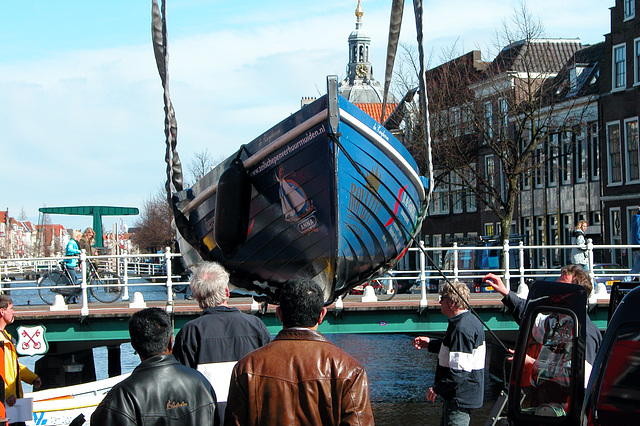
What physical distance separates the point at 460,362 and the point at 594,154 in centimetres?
2754

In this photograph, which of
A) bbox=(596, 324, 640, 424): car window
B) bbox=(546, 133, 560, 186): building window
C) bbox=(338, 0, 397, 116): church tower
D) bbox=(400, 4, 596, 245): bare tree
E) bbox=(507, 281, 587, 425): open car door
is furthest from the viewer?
bbox=(338, 0, 397, 116): church tower

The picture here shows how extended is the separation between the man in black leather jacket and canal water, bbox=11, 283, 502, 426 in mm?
9924

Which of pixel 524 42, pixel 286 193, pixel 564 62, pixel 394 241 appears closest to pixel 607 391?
pixel 286 193

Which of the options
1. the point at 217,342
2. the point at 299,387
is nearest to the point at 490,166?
the point at 217,342

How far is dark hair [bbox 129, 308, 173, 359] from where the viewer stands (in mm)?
3668

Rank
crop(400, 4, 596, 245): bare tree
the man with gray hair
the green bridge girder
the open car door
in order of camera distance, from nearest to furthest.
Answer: the open car door < the man with gray hair < the green bridge girder < crop(400, 4, 596, 245): bare tree

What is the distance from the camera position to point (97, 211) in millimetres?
36281

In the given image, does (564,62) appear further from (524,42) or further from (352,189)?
(352,189)

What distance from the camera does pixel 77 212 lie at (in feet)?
126

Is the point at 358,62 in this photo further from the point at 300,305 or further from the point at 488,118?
the point at 300,305

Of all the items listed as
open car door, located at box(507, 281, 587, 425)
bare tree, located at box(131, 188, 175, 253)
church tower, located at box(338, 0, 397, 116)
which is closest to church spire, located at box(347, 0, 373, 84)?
church tower, located at box(338, 0, 397, 116)

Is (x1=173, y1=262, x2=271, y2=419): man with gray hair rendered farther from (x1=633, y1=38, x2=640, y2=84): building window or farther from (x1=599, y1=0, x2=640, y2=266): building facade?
(x1=633, y1=38, x2=640, y2=84): building window

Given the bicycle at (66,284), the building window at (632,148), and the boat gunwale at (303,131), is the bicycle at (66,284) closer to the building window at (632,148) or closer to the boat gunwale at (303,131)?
the boat gunwale at (303,131)

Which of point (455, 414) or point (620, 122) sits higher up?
point (620, 122)
